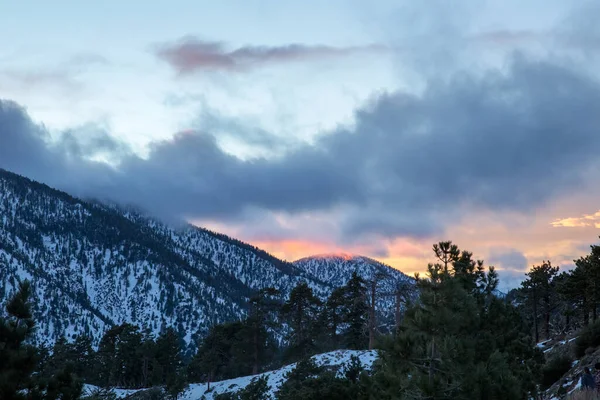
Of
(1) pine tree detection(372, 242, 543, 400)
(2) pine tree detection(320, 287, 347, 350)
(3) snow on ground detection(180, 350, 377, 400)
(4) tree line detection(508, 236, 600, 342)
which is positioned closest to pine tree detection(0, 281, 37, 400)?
(1) pine tree detection(372, 242, 543, 400)

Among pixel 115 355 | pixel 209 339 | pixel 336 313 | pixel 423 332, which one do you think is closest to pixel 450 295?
pixel 423 332

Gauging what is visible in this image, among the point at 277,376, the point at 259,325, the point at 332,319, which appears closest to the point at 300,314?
the point at 332,319

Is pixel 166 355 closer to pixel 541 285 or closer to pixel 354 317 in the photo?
pixel 354 317

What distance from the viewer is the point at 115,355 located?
284ft

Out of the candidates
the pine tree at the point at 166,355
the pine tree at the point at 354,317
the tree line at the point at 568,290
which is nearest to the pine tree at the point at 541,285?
the tree line at the point at 568,290

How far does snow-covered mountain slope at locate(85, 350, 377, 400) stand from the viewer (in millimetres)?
51906

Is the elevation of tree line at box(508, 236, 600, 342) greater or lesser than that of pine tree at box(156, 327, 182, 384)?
greater

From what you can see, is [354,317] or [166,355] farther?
[166,355]

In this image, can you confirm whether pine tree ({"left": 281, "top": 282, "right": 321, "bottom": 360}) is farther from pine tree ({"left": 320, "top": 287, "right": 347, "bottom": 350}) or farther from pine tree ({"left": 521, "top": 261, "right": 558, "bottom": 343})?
pine tree ({"left": 521, "top": 261, "right": 558, "bottom": 343})

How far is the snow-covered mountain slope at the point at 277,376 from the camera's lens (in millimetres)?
51906

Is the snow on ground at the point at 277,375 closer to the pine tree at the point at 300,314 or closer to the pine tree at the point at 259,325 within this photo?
the pine tree at the point at 259,325

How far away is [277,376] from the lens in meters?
58.8

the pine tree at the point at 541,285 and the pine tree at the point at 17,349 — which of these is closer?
the pine tree at the point at 17,349

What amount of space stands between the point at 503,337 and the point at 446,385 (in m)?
8.66
